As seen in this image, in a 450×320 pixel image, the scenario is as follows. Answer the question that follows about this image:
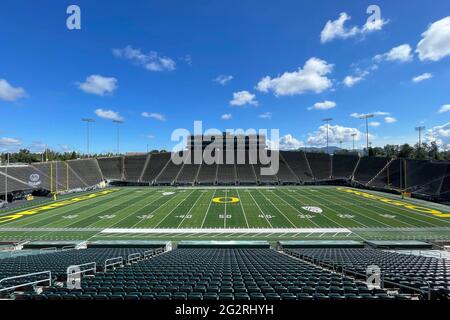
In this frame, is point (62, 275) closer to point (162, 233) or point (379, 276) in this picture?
point (379, 276)

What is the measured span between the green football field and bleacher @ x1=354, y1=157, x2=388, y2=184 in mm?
19521

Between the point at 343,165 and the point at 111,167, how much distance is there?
59.6 meters

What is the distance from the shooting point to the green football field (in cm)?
2167

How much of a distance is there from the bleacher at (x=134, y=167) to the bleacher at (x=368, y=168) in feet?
170

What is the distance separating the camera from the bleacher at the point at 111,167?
63156mm

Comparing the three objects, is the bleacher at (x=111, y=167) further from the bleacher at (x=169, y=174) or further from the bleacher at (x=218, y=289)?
the bleacher at (x=218, y=289)

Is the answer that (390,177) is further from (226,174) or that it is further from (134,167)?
(134,167)

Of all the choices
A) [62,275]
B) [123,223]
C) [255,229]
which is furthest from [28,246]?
[255,229]

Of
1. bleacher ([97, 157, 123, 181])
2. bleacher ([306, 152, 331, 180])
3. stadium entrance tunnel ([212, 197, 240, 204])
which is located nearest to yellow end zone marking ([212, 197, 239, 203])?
stadium entrance tunnel ([212, 197, 240, 204])

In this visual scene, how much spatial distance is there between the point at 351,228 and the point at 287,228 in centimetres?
589

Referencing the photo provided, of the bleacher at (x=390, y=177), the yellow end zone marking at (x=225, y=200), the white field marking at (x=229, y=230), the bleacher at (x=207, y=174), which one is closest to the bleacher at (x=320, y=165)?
the bleacher at (x=390, y=177)
